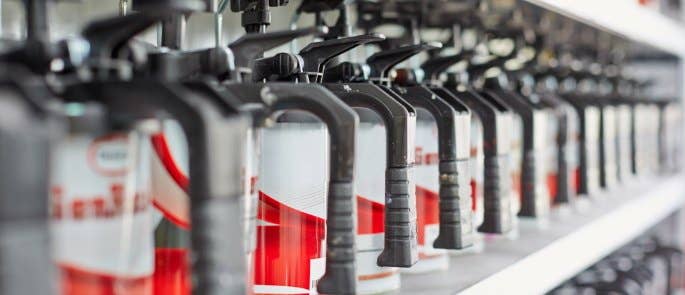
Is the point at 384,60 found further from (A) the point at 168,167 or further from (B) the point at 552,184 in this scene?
(B) the point at 552,184

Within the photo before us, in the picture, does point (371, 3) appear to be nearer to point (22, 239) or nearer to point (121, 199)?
point (121, 199)

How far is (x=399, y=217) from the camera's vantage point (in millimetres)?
789

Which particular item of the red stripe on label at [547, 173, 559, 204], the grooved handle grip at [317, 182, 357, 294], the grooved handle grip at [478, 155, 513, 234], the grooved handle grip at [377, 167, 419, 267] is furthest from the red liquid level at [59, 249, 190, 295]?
the red stripe on label at [547, 173, 559, 204]

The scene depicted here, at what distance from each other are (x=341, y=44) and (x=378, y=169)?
18cm

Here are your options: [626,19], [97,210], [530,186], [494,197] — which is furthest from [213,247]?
[626,19]

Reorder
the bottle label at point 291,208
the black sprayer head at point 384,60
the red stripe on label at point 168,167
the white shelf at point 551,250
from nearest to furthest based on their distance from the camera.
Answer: the red stripe on label at point 168,167 → the bottle label at point 291,208 → the black sprayer head at point 384,60 → the white shelf at point 551,250

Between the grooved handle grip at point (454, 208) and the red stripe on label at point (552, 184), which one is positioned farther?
the red stripe on label at point (552, 184)

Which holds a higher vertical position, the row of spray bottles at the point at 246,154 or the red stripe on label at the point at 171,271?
the row of spray bottles at the point at 246,154

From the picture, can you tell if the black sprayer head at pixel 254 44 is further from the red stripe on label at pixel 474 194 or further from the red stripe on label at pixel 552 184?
the red stripe on label at pixel 552 184

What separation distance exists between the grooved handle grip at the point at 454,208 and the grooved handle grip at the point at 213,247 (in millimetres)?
416

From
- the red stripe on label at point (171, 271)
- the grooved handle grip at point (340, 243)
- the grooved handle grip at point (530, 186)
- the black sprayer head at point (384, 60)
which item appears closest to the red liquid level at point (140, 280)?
the red stripe on label at point (171, 271)

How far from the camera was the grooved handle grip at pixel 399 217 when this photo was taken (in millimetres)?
790

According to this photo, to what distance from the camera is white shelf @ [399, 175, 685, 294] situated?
1005 millimetres

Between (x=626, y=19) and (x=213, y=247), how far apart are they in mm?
1261
